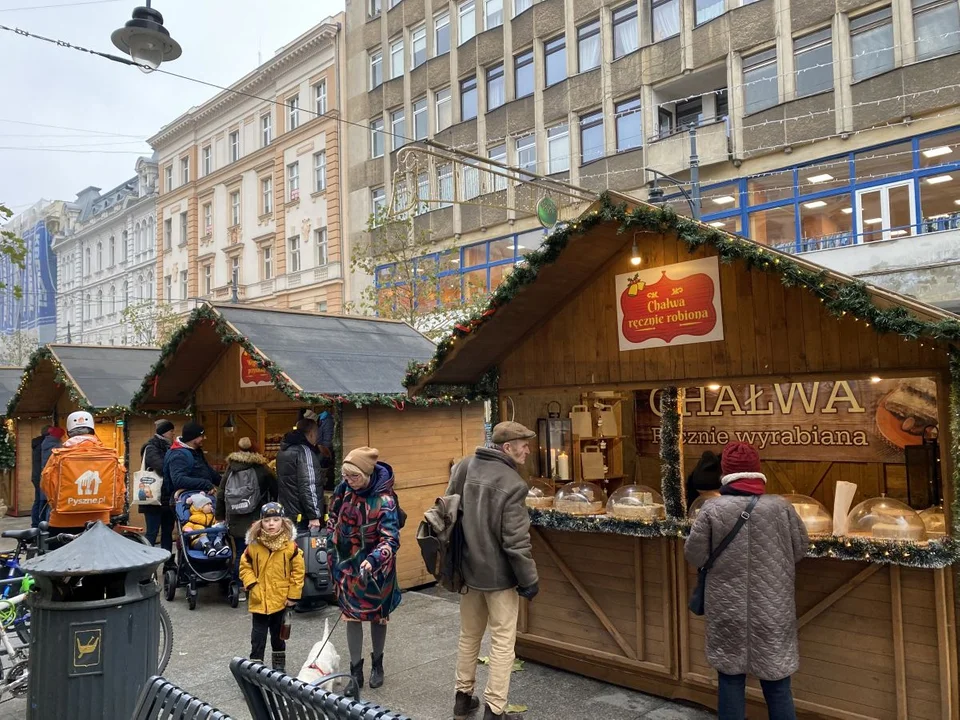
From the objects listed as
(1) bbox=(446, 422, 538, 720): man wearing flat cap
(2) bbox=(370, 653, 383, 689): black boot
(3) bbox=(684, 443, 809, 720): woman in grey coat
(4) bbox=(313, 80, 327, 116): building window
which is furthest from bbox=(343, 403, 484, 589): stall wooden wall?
(4) bbox=(313, 80, 327, 116): building window

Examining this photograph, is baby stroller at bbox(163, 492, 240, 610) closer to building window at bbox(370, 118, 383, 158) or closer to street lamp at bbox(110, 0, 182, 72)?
street lamp at bbox(110, 0, 182, 72)

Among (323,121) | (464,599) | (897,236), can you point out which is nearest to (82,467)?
(464,599)

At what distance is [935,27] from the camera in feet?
53.8

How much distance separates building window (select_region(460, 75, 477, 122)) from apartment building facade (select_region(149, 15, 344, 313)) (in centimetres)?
555

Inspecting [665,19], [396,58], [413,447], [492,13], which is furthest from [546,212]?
[396,58]

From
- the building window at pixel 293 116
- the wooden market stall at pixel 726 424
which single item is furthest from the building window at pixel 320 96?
the wooden market stall at pixel 726 424

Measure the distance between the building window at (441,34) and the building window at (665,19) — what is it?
870 centimetres

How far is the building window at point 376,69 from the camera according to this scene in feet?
100

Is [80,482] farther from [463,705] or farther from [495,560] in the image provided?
[495,560]

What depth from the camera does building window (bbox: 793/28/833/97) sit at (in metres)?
18.1

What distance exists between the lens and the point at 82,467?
7133mm

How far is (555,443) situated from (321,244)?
1045 inches

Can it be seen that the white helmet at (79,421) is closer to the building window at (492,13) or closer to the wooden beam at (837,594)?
the wooden beam at (837,594)

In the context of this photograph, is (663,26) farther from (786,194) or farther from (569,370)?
(569,370)
